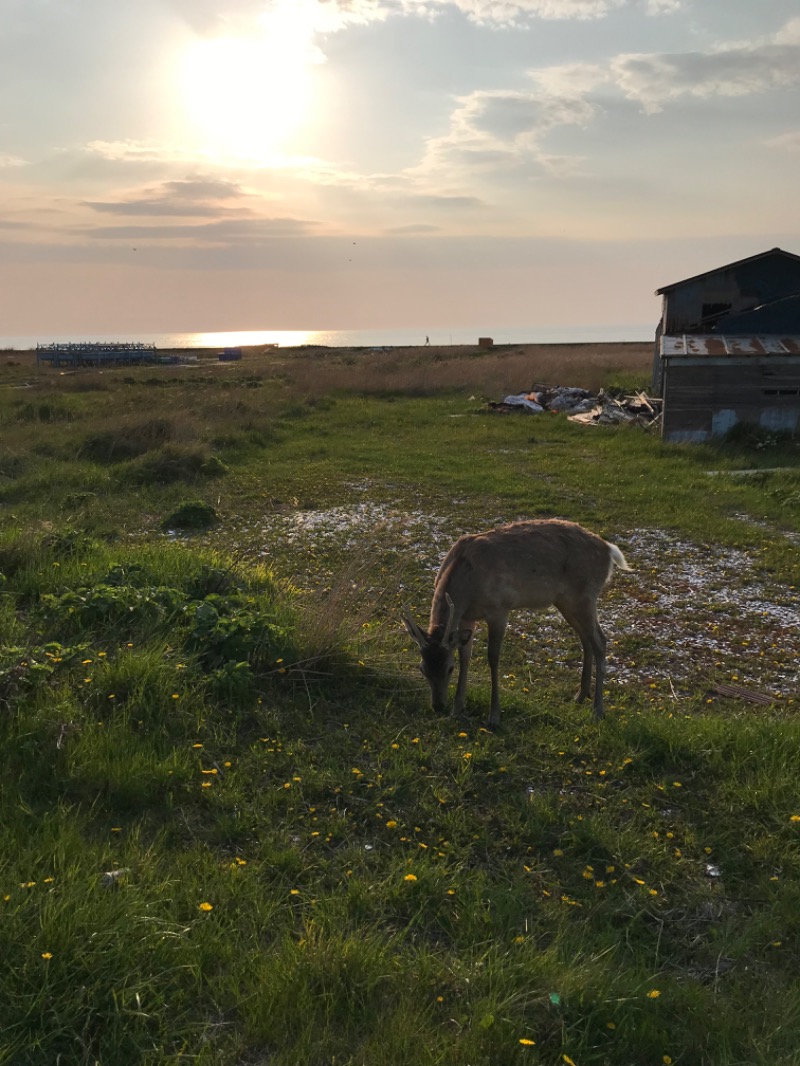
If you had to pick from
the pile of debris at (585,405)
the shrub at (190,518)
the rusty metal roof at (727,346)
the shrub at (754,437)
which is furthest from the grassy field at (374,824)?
the pile of debris at (585,405)

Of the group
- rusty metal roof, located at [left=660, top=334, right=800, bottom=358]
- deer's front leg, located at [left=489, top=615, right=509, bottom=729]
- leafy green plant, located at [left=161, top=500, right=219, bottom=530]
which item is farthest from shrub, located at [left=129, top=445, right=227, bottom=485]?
rusty metal roof, located at [left=660, top=334, right=800, bottom=358]

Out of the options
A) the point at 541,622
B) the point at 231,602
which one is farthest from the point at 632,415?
the point at 231,602

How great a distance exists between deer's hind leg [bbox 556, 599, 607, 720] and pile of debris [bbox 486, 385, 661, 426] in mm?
19423

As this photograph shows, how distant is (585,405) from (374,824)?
89.4ft

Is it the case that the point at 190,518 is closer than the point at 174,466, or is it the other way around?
the point at 190,518

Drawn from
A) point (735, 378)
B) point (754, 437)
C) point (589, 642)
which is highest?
point (735, 378)

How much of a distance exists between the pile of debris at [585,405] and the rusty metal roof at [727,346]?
9.18 ft

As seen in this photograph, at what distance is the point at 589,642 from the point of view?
7.02 meters

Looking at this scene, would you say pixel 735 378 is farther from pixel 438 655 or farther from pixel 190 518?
pixel 438 655

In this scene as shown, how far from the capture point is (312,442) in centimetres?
2334

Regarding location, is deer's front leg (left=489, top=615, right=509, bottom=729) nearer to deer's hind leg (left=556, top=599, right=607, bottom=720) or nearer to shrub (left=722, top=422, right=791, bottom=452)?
deer's hind leg (left=556, top=599, right=607, bottom=720)

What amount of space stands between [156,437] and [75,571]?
13.1 meters

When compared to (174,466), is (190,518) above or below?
below

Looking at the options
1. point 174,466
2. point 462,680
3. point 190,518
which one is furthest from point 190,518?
point 462,680
